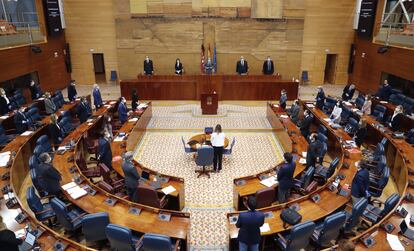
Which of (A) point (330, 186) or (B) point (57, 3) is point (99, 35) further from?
(A) point (330, 186)

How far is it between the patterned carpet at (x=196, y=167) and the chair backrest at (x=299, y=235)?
5.46 feet

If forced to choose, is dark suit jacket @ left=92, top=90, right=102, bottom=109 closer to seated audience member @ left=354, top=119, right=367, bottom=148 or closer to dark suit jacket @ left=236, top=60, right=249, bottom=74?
dark suit jacket @ left=236, top=60, right=249, bottom=74

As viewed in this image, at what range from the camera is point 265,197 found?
7121 millimetres

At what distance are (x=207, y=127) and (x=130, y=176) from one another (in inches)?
220

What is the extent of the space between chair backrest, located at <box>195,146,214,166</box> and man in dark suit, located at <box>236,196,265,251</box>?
4.11m

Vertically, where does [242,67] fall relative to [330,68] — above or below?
above

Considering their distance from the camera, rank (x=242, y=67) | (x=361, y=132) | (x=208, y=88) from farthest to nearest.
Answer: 1. (x=242, y=67)
2. (x=208, y=88)
3. (x=361, y=132)

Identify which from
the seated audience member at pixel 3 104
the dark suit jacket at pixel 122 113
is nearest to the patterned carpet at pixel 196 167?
the dark suit jacket at pixel 122 113

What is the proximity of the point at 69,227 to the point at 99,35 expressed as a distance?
17.1 meters

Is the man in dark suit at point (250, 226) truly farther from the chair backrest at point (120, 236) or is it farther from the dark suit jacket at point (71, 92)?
the dark suit jacket at point (71, 92)

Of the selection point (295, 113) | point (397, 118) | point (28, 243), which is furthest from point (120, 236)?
point (397, 118)

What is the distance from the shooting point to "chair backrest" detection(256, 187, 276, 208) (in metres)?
7.00

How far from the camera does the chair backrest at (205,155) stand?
9375 millimetres

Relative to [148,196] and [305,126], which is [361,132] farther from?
[148,196]
